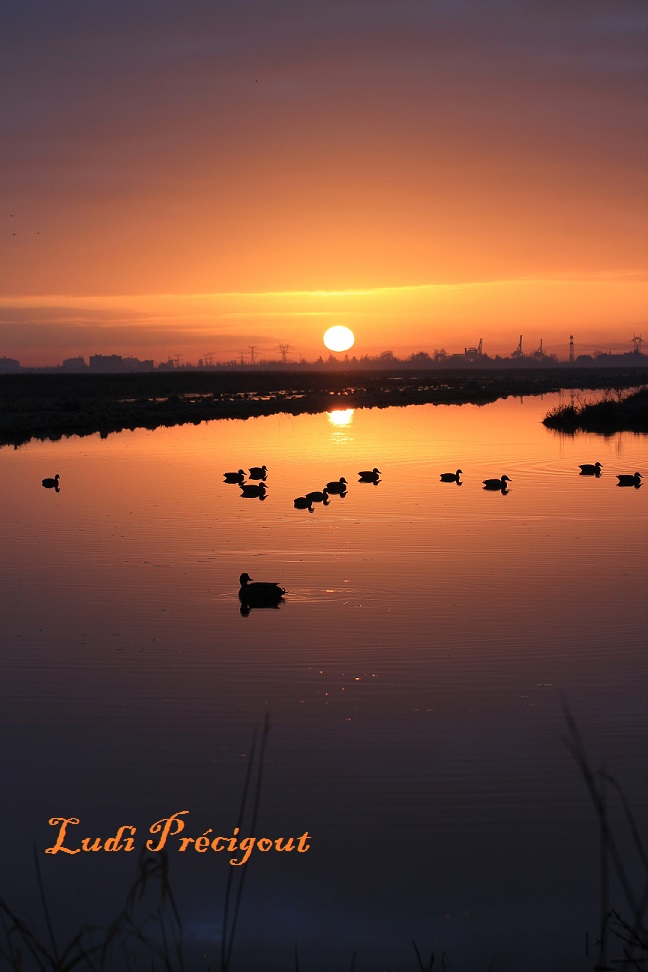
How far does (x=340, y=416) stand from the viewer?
61594mm

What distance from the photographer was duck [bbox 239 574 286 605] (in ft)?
44.2

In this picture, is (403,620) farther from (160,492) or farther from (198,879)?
(160,492)

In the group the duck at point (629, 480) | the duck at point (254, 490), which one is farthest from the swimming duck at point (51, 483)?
the duck at point (629, 480)

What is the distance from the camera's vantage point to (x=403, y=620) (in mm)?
12586

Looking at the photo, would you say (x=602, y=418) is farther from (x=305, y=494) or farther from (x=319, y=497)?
(x=319, y=497)

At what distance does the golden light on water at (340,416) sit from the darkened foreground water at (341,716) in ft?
113

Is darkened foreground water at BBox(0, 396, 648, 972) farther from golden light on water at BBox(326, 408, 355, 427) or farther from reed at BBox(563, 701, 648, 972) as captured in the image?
golden light on water at BBox(326, 408, 355, 427)

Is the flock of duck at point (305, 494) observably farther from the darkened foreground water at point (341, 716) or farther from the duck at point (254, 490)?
the darkened foreground water at point (341, 716)

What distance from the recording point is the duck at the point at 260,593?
13477 millimetres

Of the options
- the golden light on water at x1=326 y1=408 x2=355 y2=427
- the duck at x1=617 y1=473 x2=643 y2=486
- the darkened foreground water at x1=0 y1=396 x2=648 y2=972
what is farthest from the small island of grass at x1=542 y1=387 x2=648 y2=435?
the darkened foreground water at x1=0 y1=396 x2=648 y2=972

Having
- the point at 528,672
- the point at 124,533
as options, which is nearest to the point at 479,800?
the point at 528,672

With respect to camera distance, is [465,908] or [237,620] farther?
[237,620]

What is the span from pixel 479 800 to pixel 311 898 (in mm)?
1688

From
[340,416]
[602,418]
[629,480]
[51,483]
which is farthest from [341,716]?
[340,416]
